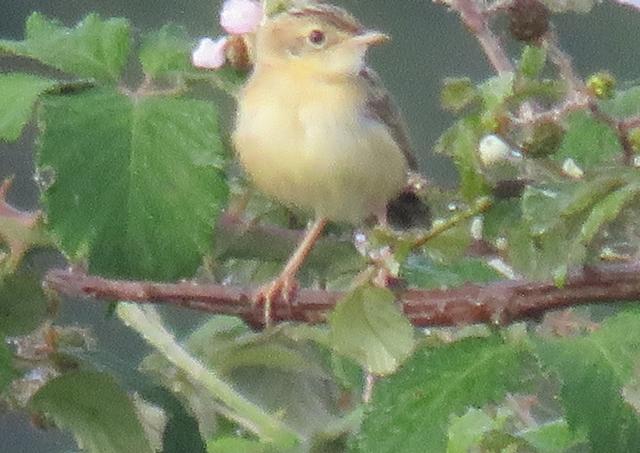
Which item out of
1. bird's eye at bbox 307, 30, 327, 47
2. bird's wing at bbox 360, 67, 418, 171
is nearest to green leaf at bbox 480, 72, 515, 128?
bird's wing at bbox 360, 67, 418, 171

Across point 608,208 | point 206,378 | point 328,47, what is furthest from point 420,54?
point 608,208

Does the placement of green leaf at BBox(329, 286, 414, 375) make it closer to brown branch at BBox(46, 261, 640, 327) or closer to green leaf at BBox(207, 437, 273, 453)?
brown branch at BBox(46, 261, 640, 327)


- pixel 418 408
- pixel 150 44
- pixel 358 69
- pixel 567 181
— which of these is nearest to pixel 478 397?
pixel 418 408

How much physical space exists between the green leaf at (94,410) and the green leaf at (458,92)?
329 millimetres

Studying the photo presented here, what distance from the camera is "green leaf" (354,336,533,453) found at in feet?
3.36

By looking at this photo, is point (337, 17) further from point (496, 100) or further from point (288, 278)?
point (496, 100)

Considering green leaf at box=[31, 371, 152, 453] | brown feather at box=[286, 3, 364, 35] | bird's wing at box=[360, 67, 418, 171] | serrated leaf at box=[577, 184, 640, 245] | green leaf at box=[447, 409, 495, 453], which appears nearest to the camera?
serrated leaf at box=[577, 184, 640, 245]

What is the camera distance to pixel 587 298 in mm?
994

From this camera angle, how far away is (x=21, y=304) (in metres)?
1.15

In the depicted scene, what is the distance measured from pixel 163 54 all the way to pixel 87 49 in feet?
0.21

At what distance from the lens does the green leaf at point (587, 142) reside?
1.24 meters

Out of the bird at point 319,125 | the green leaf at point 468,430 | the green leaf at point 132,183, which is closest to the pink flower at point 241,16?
the bird at point 319,125

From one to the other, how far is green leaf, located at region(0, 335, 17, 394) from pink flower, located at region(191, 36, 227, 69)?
26 centimetres

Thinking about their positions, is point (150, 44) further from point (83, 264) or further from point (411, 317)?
point (411, 317)
